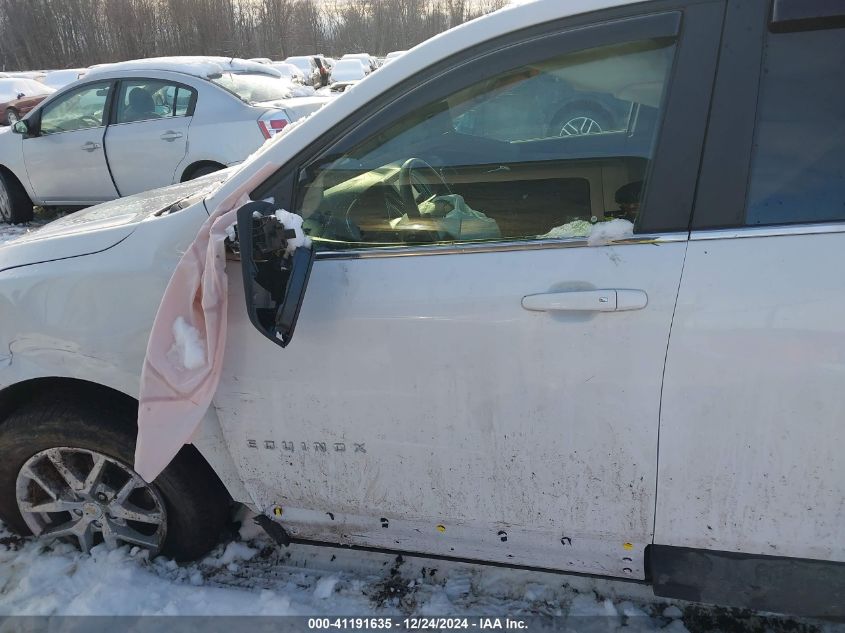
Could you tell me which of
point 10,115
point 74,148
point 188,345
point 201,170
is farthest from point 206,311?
point 10,115

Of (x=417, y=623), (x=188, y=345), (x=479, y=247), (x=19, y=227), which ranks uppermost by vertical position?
(x=479, y=247)

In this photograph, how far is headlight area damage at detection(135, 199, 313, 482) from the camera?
1595 mm

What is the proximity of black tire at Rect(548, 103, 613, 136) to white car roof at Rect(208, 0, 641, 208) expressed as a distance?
0.28m

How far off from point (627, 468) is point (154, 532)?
1.84 meters

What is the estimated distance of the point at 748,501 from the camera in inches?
62.4

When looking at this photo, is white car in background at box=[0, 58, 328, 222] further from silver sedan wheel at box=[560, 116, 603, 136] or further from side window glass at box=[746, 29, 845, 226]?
side window glass at box=[746, 29, 845, 226]

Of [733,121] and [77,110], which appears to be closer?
[733,121]

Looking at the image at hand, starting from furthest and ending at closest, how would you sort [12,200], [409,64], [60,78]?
[60,78] < [12,200] < [409,64]

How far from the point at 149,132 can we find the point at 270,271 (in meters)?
5.60

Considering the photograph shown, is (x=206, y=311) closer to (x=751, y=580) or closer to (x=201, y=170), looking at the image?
(x=751, y=580)

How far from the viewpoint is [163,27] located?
134ft

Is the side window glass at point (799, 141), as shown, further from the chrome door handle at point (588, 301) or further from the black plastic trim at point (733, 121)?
the chrome door handle at point (588, 301)

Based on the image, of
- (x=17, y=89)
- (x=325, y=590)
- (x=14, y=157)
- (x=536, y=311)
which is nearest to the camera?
(x=536, y=311)

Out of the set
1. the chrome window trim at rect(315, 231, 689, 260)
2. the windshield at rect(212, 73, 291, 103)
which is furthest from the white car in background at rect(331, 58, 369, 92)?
the chrome window trim at rect(315, 231, 689, 260)
